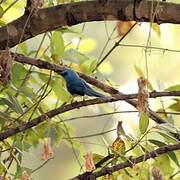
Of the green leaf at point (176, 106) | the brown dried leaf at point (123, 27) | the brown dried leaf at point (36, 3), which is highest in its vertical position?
the brown dried leaf at point (123, 27)

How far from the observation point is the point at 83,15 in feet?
2.86

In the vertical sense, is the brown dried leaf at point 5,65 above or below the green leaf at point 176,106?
above

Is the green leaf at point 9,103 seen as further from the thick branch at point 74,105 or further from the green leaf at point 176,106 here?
the green leaf at point 176,106

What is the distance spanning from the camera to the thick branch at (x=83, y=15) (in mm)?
824

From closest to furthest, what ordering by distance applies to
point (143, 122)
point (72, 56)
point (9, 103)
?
point (143, 122) < point (9, 103) < point (72, 56)

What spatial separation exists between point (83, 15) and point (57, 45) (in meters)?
0.11

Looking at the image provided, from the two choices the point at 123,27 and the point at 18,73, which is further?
the point at 123,27

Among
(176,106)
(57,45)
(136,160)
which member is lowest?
(136,160)

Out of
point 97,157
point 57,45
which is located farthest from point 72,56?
point 97,157

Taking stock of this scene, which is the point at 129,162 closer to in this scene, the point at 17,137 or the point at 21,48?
the point at 17,137

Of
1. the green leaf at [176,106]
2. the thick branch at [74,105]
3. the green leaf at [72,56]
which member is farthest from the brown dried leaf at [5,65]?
the green leaf at [176,106]

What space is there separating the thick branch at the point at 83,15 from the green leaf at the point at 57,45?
43 millimetres

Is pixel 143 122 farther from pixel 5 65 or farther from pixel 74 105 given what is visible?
pixel 5 65

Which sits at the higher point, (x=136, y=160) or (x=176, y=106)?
(x=176, y=106)
